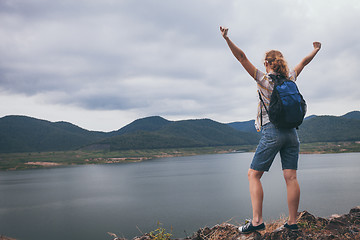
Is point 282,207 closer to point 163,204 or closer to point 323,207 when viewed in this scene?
point 323,207

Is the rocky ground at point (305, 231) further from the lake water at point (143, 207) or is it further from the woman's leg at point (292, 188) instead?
the lake water at point (143, 207)

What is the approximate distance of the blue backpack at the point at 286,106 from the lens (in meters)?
3.28

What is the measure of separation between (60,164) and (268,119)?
96.3 m

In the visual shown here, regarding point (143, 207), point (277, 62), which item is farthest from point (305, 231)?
point (143, 207)

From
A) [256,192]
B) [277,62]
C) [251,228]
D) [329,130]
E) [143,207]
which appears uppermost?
[329,130]

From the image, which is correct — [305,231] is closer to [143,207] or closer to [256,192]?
[256,192]

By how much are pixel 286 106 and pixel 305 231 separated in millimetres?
1835

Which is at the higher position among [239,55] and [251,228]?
[239,55]

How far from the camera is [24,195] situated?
120ft

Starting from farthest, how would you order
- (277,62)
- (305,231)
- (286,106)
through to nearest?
(305,231) < (277,62) < (286,106)

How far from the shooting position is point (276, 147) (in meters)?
3.48

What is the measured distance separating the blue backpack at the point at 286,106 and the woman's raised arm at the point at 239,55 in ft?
1.18

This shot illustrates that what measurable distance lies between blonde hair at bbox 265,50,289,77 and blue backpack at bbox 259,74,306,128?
0.26m

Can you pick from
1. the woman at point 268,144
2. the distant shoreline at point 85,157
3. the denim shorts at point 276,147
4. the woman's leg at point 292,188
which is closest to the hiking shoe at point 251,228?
the woman at point 268,144
